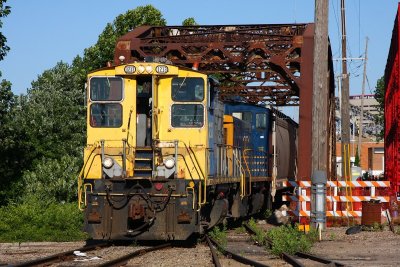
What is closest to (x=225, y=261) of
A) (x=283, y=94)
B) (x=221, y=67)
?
(x=221, y=67)

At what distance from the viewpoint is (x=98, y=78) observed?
663 inches

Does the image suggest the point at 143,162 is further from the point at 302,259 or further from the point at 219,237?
the point at 302,259

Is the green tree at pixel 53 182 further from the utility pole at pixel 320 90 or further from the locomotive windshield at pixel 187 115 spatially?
the locomotive windshield at pixel 187 115

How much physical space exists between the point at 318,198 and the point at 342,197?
2.61 m

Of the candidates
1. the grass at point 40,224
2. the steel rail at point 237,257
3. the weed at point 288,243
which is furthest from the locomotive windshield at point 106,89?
the weed at point 288,243

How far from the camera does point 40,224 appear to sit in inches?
806

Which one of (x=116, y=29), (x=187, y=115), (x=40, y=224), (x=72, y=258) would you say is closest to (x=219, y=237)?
(x=187, y=115)

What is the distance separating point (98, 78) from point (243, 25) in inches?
413

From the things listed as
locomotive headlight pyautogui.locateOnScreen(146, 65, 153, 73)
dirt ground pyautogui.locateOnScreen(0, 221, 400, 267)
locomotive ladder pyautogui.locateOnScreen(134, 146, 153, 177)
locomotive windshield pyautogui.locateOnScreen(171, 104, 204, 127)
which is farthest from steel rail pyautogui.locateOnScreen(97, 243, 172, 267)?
locomotive headlight pyautogui.locateOnScreen(146, 65, 153, 73)

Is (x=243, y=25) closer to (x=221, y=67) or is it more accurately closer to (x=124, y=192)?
(x=221, y=67)

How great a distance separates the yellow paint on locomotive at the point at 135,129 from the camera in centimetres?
1633

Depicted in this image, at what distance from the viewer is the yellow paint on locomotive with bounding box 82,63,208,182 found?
16328 mm

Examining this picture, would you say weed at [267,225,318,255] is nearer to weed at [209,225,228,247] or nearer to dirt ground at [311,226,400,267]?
dirt ground at [311,226,400,267]

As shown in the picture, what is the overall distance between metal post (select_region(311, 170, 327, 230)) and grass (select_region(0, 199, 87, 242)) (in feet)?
18.2
